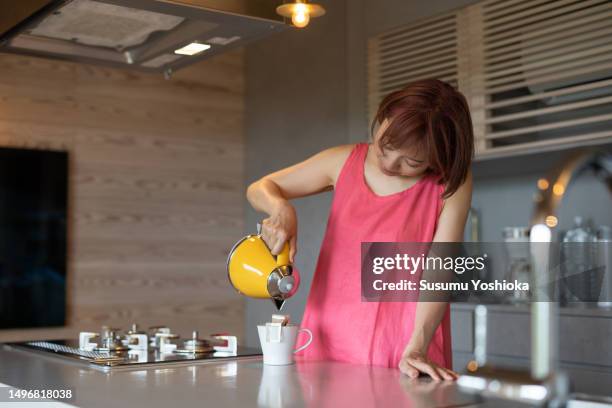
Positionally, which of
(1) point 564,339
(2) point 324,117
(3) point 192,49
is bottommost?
(1) point 564,339

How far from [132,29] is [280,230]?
786 millimetres

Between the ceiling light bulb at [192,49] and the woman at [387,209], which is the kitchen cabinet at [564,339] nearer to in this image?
the woman at [387,209]

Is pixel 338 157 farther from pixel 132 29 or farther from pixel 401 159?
pixel 132 29

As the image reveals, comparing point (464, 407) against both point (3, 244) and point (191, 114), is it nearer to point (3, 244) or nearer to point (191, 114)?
point (3, 244)

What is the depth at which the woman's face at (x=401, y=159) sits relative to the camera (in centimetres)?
171

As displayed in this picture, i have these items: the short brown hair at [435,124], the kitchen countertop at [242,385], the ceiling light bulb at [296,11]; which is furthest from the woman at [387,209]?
the ceiling light bulb at [296,11]

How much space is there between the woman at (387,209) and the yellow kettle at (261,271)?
3 cm

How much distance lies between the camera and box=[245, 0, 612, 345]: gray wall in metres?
3.75

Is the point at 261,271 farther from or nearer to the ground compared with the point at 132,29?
nearer to the ground

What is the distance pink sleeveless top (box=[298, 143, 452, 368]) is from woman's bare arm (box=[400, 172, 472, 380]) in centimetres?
3

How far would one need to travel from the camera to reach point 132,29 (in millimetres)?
2105

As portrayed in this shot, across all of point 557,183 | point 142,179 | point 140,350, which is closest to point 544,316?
point 557,183

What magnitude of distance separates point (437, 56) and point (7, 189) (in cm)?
223

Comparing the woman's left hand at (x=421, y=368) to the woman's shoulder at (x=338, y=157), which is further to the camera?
the woman's shoulder at (x=338, y=157)
